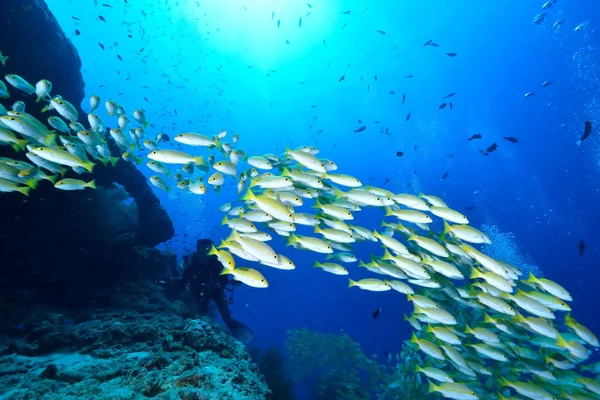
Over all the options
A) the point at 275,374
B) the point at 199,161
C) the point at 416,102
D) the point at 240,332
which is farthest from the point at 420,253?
the point at 416,102

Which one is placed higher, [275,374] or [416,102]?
[416,102]

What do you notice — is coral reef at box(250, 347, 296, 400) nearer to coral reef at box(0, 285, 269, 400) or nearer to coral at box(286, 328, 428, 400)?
coral at box(286, 328, 428, 400)

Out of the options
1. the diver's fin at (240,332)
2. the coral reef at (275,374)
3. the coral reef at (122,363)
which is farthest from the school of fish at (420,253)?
the coral reef at (275,374)

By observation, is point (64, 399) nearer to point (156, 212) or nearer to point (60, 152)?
point (60, 152)

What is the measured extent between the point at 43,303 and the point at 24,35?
8947mm

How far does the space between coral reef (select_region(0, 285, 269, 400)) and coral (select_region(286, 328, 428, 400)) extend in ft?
24.8

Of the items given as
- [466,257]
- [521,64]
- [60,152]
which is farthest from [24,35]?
[521,64]

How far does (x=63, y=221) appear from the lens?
29.0ft

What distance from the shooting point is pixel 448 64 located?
44.1 metres

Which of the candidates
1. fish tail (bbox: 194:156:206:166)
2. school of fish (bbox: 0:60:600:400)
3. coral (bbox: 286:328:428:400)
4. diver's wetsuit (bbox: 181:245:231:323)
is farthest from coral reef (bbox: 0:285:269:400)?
coral (bbox: 286:328:428:400)

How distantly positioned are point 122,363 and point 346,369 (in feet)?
40.7

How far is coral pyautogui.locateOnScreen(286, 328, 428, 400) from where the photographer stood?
998 centimetres

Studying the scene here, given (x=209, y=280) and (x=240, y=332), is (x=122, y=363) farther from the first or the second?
(x=240, y=332)

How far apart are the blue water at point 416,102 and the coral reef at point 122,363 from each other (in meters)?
24.0
